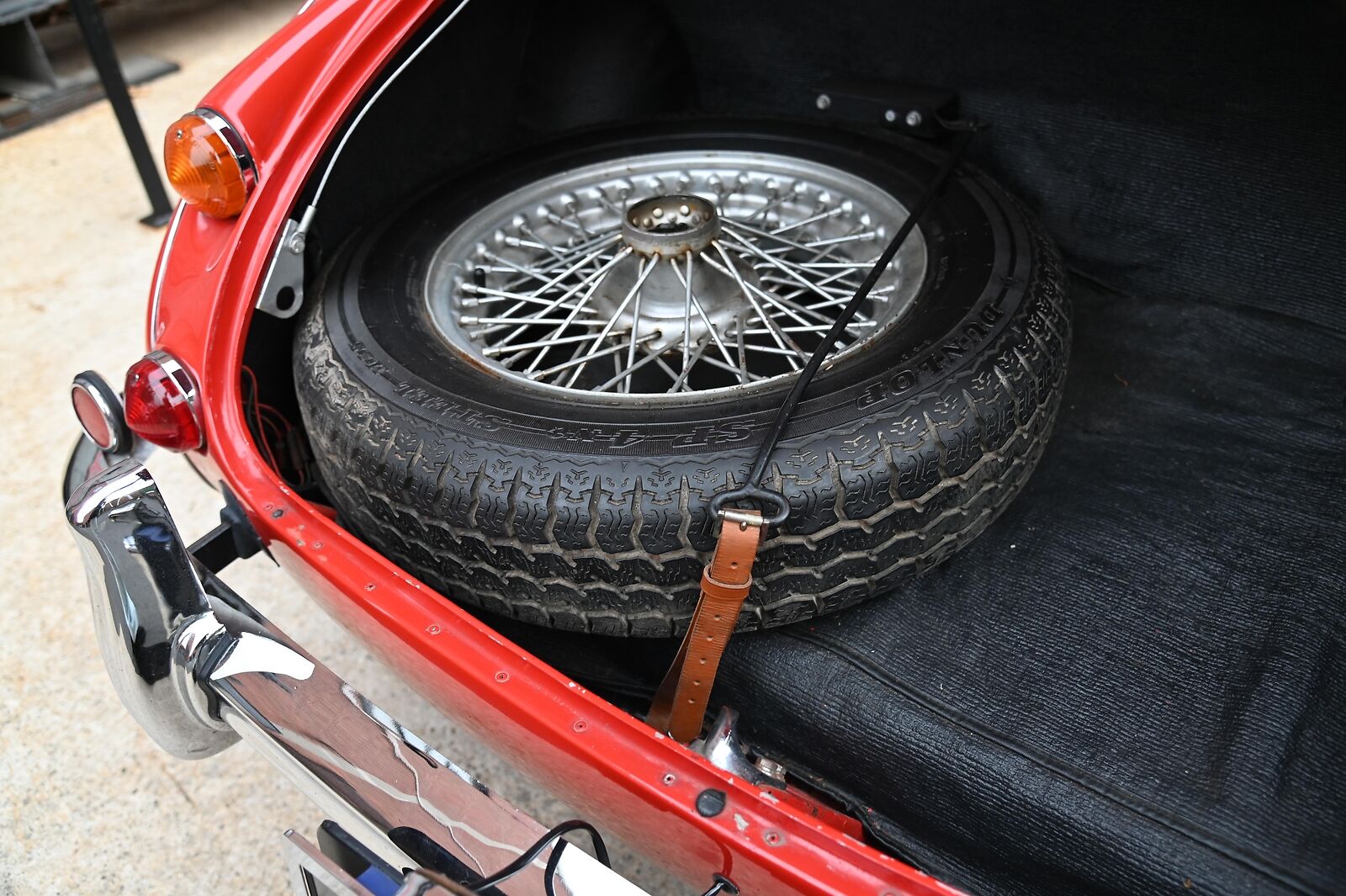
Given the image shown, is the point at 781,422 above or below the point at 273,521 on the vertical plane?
above

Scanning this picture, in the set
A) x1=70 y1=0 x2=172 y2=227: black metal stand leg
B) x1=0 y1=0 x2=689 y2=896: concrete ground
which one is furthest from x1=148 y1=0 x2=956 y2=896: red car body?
x1=70 y1=0 x2=172 y2=227: black metal stand leg

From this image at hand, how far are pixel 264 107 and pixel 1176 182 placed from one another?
1.52m

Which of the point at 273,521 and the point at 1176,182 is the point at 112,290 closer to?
the point at 273,521

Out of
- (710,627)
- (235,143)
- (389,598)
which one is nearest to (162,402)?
(235,143)

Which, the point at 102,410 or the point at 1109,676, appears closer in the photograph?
the point at 1109,676

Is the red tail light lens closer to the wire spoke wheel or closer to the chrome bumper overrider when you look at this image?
the chrome bumper overrider

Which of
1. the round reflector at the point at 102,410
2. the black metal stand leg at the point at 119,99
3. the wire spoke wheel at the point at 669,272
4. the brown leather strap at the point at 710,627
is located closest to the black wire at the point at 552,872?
the brown leather strap at the point at 710,627

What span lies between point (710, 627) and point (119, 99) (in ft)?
11.0

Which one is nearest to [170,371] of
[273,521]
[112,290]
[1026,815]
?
[273,521]

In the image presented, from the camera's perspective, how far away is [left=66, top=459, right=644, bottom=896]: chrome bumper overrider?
88 centimetres

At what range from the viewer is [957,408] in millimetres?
1071

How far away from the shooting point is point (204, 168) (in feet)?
4.29

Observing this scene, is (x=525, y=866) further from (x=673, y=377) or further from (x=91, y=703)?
(x=91, y=703)

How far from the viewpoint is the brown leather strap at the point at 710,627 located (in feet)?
3.04
